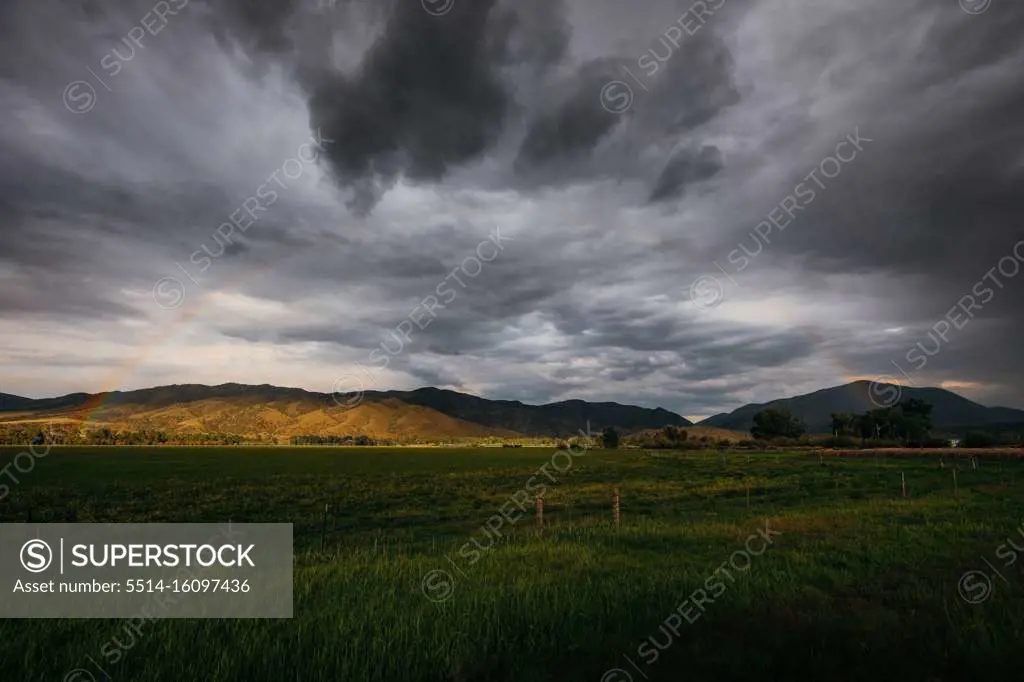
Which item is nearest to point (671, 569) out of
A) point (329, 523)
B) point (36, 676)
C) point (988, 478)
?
point (36, 676)

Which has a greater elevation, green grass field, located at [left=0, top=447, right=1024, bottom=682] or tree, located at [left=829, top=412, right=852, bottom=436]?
tree, located at [left=829, top=412, right=852, bottom=436]

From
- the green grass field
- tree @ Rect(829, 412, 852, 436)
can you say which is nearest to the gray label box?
the green grass field

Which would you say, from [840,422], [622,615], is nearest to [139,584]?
[622,615]

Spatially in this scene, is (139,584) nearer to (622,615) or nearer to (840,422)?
(622,615)

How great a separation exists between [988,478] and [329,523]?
187 ft

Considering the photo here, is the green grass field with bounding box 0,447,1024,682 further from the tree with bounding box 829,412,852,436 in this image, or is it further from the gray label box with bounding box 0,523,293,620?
the tree with bounding box 829,412,852,436

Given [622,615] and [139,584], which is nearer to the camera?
[622,615]

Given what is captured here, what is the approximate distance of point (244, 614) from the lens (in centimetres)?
1088

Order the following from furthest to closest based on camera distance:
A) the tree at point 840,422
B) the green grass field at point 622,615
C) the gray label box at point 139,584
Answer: the tree at point 840,422
the gray label box at point 139,584
the green grass field at point 622,615

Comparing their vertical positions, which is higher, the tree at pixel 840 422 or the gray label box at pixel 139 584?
the tree at pixel 840 422

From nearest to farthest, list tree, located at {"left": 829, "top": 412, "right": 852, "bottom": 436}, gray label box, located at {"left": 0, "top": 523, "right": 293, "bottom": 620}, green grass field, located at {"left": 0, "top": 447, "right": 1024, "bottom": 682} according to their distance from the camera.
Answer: green grass field, located at {"left": 0, "top": 447, "right": 1024, "bottom": 682} → gray label box, located at {"left": 0, "top": 523, "right": 293, "bottom": 620} → tree, located at {"left": 829, "top": 412, "right": 852, "bottom": 436}

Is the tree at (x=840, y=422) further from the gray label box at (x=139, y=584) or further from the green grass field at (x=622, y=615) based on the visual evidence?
the gray label box at (x=139, y=584)

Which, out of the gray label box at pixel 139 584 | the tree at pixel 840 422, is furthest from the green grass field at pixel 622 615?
the tree at pixel 840 422

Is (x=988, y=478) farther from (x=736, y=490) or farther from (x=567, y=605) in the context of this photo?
(x=567, y=605)
